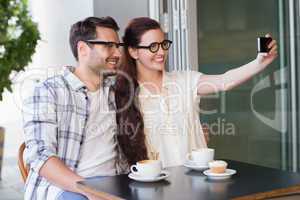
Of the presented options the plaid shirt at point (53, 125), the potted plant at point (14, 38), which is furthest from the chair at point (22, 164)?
the potted plant at point (14, 38)

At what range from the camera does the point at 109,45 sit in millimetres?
1947

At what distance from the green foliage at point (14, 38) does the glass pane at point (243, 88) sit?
2255 mm

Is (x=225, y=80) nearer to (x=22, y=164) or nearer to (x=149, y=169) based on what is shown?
(x=149, y=169)

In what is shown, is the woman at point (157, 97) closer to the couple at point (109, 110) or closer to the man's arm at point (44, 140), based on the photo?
the couple at point (109, 110)

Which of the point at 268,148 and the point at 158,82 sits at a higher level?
the point at 158,82

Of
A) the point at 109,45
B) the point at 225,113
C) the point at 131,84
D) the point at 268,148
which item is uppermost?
the point at 109,45

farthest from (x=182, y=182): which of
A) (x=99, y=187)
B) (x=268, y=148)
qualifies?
(x=268, y=148)

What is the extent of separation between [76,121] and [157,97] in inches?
14.5

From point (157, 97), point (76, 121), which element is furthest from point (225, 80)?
point (76, 121)

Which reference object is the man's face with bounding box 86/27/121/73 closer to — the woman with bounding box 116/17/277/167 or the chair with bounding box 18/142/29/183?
the woman with bounding box 116/17/277/167

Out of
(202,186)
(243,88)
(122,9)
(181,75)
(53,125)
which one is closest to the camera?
(202,186)

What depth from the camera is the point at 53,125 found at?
1.80 meters

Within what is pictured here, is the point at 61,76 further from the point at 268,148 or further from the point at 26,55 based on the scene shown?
the point at 268,148

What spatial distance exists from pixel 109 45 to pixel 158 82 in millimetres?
275
